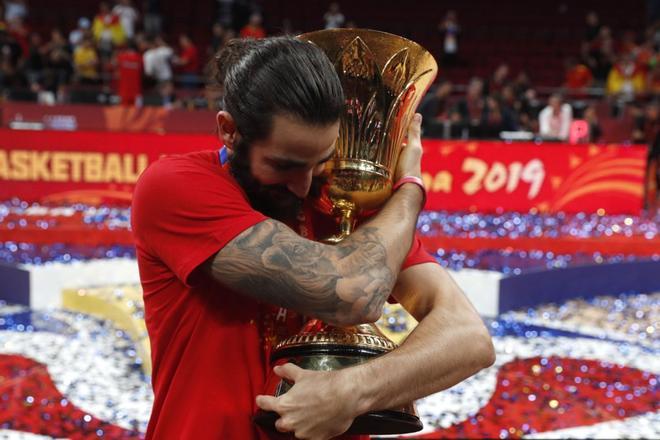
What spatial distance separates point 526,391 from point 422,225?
3547mm

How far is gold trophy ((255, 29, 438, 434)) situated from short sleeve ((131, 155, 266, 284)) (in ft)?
0.65

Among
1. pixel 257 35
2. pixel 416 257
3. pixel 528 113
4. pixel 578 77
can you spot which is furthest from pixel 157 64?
pixel 416 257

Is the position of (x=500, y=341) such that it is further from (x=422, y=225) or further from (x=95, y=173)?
(x=95, y=173)

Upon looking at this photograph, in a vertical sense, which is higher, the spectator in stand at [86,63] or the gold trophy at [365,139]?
the gold trophy at [365,139]

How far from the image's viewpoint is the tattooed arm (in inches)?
53.9

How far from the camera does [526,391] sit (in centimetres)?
415

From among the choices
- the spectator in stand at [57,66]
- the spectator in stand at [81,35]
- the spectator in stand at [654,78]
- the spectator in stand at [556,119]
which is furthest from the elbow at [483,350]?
the spectator in stand at [81,35]

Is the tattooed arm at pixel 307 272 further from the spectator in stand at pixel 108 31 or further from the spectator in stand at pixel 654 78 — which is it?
the spectator in stand at pixel 108 31

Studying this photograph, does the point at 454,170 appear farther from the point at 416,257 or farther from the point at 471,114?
the point at 416,257

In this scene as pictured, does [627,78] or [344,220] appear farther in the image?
[627,78]

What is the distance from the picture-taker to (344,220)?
62.1 inches

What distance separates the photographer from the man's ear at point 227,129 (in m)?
1.40

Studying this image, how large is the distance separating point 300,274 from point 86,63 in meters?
11.9

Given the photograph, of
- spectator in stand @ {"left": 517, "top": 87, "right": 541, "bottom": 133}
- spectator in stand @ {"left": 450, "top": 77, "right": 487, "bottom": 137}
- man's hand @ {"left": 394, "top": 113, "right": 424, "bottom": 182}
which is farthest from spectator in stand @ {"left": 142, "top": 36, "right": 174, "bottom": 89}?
man's hand @ {"left": 394, "top": 113, "right": 424, "bottom": 182}
